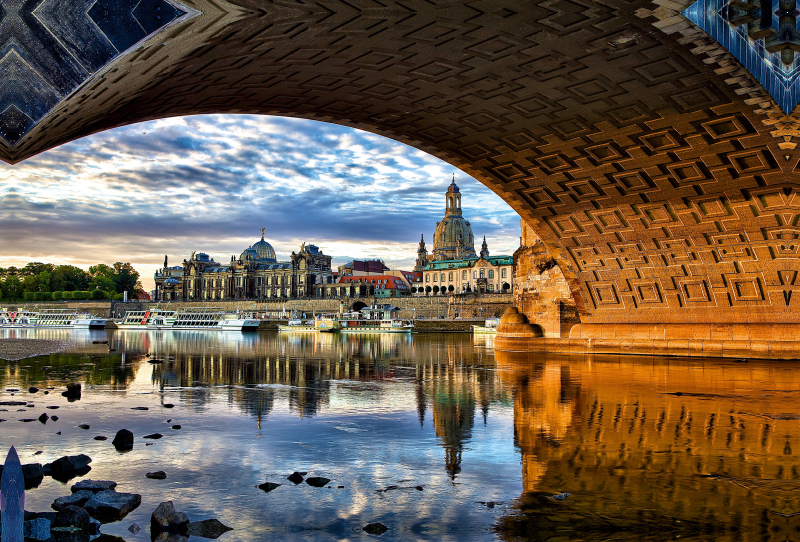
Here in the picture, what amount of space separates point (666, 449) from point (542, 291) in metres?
20.8

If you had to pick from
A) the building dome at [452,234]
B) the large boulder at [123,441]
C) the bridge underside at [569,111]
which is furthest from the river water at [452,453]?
the building dome at [452,234]

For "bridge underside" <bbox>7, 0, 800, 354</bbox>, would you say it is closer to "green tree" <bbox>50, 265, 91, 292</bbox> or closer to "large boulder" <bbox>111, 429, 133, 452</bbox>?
"large boulder" <bbox>111, 429, 133, 452</bbox>

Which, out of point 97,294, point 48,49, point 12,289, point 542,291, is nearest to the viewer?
point 48,49

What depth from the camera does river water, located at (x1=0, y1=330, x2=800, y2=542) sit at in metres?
5.71

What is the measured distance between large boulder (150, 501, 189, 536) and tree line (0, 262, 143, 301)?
140141mm

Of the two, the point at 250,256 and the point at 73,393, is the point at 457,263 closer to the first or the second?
the point at 250,256

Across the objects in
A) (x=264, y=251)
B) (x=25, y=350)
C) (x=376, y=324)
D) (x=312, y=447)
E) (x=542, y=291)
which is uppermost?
(x=264, y=251)

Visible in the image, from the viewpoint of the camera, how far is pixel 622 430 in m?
9.78

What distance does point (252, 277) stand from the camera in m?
143

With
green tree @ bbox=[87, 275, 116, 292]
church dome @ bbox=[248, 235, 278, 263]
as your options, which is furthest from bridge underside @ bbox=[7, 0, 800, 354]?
green tree @ bbox=[87, 275, 116, 292]

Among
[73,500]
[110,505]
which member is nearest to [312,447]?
[110,505]

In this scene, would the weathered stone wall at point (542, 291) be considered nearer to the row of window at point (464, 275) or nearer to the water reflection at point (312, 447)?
the water reflection at point (312, 447)

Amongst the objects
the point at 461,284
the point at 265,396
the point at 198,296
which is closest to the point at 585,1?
the point at 265,396

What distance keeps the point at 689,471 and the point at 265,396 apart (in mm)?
9359
